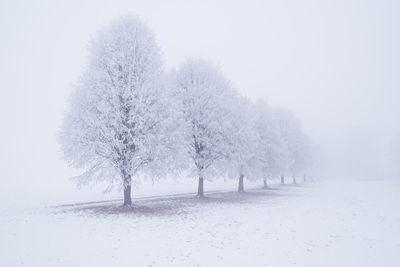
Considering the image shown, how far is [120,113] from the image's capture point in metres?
24.1

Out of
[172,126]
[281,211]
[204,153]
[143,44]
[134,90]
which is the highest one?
[143,44]

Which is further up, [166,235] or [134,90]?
[134,90]

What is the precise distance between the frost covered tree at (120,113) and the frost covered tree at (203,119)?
6.86 meters

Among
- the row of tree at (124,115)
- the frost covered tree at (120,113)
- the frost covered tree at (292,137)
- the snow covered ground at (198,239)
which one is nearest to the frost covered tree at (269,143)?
the frost covered tree at (292,137)

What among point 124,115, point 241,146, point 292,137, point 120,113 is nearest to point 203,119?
point 241,146

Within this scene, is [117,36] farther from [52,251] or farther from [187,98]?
[52,251]

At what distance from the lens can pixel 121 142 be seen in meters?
23.2

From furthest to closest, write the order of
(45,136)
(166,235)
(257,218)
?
(45,136) < (257,218) < (166,235)

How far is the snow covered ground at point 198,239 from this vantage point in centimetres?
1277

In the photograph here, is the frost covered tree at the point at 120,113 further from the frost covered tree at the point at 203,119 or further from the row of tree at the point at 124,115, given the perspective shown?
A: the frost covered tree at the point at 203,119

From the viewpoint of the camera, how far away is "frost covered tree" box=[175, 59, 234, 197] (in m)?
33.5

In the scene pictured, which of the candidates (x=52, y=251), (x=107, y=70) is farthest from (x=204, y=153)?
(x=52, y=251)

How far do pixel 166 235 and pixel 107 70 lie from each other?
14946 millimetres

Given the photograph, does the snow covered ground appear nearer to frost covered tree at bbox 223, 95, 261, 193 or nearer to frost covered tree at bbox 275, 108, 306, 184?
frost covered tree at bbox 223, 95, 261, 193
